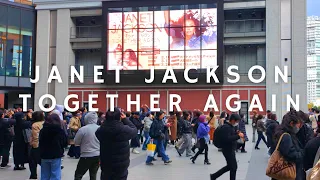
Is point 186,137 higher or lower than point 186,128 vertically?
lower

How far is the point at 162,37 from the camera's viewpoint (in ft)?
125

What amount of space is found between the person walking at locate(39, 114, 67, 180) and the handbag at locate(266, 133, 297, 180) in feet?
13.2

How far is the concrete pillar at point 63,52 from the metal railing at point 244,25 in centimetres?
1641

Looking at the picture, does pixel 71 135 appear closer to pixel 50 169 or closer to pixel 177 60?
pixel 50 169

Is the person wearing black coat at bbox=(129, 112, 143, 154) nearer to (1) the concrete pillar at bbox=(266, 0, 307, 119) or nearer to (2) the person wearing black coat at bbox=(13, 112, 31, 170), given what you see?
(2) the person wearing black coat at bbox=(13, 112, 31, 170)

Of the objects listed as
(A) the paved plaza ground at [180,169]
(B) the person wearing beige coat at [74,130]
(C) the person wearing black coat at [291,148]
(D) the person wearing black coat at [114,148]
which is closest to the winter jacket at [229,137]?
(A) the paved plaza ground at [180,169]

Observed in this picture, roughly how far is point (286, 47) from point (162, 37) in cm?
1172

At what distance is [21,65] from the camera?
41.0 m

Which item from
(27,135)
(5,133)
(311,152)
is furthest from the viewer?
(5,133)

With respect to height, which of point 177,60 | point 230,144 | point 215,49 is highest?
point 215,49

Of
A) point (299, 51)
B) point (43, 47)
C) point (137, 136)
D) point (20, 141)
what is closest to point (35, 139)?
point (20, 141)

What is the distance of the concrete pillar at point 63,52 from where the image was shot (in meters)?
41.3

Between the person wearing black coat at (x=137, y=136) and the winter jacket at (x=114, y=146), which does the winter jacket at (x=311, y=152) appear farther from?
the person wearing black coat at (x=137, y=136)

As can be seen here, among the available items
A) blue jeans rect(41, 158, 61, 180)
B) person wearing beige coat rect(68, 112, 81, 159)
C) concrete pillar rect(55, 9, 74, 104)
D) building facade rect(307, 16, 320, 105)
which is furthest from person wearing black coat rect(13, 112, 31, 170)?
building facade rect(307, 16, 320, 105)
